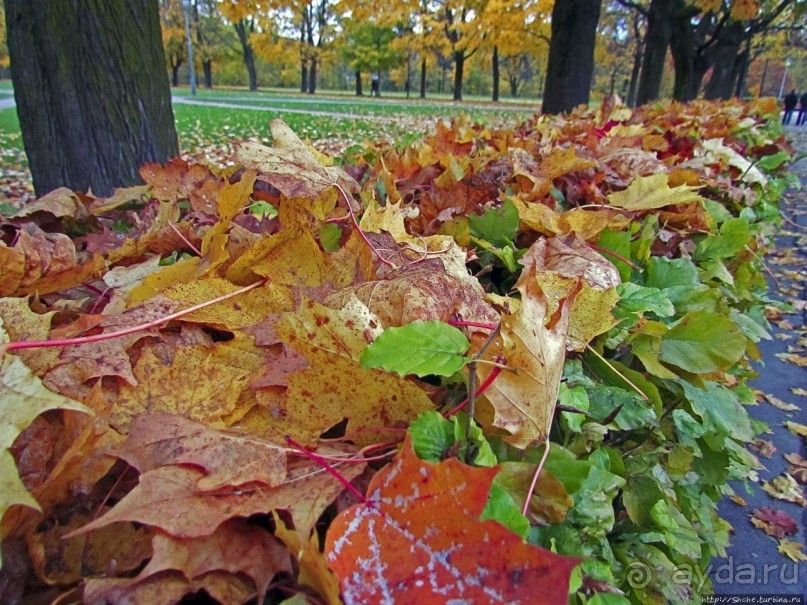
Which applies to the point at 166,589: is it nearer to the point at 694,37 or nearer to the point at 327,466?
the point at 327,466

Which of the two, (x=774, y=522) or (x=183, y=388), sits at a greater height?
(x=183, y=388)

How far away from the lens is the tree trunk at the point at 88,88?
131 inches

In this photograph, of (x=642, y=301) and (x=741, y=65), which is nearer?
(x=642, y=301)

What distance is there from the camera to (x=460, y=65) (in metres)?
38.3

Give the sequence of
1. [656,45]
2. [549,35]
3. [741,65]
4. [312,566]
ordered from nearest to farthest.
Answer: [312,566] → [656,45] → [549,35] → [741,65]

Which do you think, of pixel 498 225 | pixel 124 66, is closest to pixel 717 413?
pixel 498 225

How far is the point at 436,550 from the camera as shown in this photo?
21.1 inches

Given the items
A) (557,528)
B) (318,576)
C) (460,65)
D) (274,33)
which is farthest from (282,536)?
(274,33)

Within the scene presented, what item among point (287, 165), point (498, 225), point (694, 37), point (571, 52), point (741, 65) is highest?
point (741, 65)

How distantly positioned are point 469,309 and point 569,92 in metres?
8.05

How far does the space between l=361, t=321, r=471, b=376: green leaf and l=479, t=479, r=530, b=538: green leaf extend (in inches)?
6.1

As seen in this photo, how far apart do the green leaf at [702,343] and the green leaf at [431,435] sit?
0.62 meters

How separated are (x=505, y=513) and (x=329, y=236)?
30.4 inches

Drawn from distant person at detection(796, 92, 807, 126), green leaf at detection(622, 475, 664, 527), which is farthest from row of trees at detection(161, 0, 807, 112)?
green leaf at detection(622, 475, 664, 527)
